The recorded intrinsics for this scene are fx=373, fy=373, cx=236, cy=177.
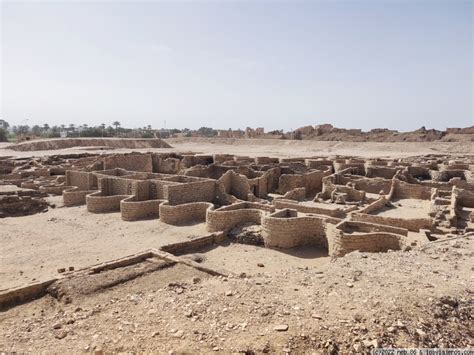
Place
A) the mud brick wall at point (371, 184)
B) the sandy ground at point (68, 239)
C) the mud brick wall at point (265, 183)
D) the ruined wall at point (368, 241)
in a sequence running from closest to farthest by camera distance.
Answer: the ruined wall at point (368, 241) < the sandy ground at point (68, 239) < the mud brick wall at point (265, 183) < the mud brick wall at point (371, 184)

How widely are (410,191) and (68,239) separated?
17981mm

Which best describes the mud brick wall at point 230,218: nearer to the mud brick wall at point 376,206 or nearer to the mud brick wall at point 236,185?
the mud brick wall at point 236,185

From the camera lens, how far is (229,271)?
984 centimetres

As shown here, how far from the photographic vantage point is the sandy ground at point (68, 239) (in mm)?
11834

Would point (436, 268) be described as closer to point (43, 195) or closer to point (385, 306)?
point (385, 306)

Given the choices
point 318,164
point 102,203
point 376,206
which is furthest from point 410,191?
point 102,203

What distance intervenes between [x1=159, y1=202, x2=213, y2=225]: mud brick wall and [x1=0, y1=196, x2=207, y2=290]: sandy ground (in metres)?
0.47

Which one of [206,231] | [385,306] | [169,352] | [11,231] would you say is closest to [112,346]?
[169,352]

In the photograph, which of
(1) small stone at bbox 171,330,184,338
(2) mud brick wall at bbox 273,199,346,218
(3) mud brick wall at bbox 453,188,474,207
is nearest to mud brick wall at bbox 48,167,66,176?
(2) mud brick wall at bbox 273,199,346,218

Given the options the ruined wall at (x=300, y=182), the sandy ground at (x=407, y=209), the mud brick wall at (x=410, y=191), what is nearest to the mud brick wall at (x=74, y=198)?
the ruined wall at (x=300, y=182)

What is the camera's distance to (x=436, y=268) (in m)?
8.23

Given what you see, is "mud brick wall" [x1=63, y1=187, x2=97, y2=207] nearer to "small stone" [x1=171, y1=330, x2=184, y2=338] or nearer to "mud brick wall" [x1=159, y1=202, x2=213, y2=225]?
"mud brick wall" [x1=159, y1=202, x2=213, y2=225]

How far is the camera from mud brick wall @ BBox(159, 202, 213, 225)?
1645 centimetres

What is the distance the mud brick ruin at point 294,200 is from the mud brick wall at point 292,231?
36 mm
